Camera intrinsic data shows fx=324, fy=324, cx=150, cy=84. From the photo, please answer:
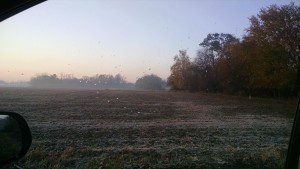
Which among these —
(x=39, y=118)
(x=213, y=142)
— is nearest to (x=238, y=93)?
(x=213, y=142)

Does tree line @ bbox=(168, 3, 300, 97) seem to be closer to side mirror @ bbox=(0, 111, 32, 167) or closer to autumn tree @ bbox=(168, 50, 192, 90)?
autumn tree @ bbox=(168, 50, 192, 90)

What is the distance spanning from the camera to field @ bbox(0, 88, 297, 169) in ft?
15.8

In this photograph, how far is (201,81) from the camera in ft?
20.4

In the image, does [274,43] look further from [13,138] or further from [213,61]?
[13,138]

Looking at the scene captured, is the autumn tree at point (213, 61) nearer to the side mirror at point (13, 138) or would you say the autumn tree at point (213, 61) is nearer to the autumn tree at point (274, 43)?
the autumn tree at point (274, 43)

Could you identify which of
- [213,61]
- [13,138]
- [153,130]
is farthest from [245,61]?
[13,138]

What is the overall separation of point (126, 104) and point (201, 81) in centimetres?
614

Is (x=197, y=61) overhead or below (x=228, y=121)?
overhead

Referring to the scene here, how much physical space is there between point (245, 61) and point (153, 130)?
2800 millimetres

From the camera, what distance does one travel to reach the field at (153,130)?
4801mm

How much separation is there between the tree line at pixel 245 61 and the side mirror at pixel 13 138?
4.28m

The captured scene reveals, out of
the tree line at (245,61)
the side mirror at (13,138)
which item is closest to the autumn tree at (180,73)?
the tree line at (245,61)

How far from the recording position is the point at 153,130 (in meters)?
8.18

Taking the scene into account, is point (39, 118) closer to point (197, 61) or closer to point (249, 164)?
point (197, 61)
